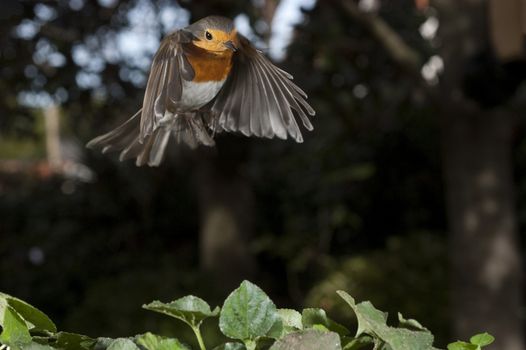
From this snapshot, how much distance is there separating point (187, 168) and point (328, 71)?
4022 mm

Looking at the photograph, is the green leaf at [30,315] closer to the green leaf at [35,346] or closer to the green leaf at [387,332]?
the green leaf at [35,346]

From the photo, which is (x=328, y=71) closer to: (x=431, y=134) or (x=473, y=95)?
(x=473, y=95)

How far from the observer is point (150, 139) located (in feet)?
3.12

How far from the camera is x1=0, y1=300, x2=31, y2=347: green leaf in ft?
2.17

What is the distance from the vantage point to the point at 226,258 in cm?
630

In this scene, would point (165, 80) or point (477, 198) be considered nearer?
point (165, 80)

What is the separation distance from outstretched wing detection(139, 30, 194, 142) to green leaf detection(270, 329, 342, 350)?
0.79 feet

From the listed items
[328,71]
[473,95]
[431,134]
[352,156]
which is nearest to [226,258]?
[352,156]


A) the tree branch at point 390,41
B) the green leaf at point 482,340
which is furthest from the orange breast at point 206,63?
the tree branch at point 390,41

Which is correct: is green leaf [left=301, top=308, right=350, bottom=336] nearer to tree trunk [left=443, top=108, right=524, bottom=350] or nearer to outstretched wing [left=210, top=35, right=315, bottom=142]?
outstretched wing [left=210, top=35, right=315, bottom=142]

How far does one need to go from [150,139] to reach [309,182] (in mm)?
5818

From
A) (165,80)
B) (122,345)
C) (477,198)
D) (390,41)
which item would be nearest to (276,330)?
(122,345)

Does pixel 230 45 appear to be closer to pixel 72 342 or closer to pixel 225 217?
→ pixel 72 342

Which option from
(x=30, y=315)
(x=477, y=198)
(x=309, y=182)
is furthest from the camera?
(x=309, y=182)
